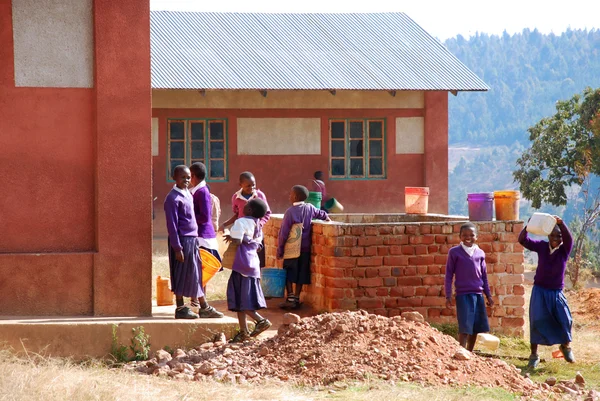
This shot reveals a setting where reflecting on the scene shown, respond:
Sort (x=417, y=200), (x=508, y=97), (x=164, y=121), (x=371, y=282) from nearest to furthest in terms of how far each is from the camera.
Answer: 1. (x=371, y=282)
2. (x=417, y=200)
3. (x=164, y=121)
4. (x=508, y=97)

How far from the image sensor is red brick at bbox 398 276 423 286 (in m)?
10.4

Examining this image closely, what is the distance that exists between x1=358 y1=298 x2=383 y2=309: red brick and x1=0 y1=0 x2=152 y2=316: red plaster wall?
2.21m

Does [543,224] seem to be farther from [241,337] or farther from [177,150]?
[177,150]

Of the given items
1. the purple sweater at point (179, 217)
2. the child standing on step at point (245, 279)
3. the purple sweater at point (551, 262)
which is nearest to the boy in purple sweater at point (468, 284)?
the purple sweater at point (551, 262)

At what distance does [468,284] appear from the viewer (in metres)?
9.25

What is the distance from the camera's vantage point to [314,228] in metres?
10.8

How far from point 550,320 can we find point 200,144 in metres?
12.1

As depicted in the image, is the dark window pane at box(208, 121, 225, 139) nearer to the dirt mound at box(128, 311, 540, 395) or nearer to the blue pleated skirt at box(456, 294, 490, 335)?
the blue pleated skirt at box(456, 294, 490, 335)

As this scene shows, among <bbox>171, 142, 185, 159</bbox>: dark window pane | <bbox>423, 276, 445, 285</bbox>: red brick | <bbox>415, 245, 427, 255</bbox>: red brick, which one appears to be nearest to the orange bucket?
<bbox>415, 245, 427, 255</bbox>: red brick

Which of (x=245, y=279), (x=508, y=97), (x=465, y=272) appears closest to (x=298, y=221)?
(x=245, y=279)

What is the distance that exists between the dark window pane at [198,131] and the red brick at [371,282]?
10.6 meters

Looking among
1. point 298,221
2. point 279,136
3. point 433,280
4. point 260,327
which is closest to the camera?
point 260,327

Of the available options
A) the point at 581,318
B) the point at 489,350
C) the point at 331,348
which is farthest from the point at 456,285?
the point at 581,318

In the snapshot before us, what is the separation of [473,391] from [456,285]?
2189 mm
